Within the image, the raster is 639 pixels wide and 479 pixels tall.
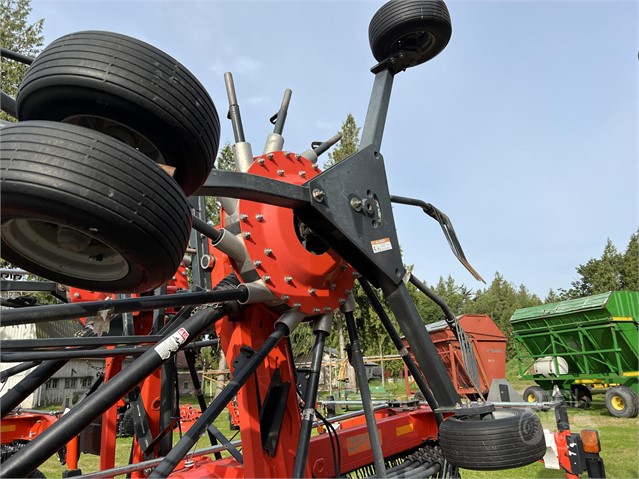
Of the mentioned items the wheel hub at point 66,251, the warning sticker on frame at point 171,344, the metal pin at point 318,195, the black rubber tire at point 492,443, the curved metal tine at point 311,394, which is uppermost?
the metal pin at point 318,195

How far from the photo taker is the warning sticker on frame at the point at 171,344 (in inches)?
→ 75.4

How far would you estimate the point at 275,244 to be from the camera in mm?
2605

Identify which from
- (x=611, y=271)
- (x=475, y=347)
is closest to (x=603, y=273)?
(x=611, y=271)

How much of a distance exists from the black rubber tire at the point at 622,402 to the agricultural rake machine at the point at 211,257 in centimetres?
907

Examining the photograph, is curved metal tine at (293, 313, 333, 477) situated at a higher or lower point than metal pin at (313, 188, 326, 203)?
lower

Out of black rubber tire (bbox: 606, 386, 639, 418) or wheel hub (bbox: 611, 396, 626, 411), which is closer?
black rubber tire (bbox: 606, 386, 639, 418)

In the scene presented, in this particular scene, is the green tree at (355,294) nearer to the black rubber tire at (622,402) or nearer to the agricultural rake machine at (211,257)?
the black rubber tire at (622,402)

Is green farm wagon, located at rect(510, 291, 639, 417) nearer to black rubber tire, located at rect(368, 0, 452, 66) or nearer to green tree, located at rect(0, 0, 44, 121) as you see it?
black rubber tire, located at rect(368, 0, 452, 66)

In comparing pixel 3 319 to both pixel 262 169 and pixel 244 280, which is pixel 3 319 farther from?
pixel 262 169

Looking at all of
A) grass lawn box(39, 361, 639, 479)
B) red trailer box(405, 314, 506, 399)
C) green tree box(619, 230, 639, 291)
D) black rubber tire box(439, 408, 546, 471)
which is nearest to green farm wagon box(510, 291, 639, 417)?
grass lawn box(39, 361, 639, 479)

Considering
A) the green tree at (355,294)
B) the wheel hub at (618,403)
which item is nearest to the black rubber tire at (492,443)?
the wheel hub at (618,403)

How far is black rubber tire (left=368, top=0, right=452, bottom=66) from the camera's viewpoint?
9.42 ft

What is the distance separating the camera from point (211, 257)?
277 cm

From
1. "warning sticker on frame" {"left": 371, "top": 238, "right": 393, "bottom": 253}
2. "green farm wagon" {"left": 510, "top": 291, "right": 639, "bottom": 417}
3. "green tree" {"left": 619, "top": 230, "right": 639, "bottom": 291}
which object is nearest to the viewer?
"warning sticker on frame" {"left": 371, "top": 238, "right": 393, "bottom": 253}
